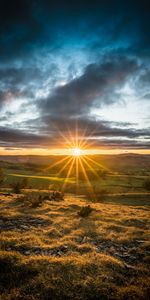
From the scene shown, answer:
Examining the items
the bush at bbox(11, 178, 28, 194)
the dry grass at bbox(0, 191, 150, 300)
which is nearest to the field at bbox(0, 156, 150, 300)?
the dry grass at bbox(0, 191, 150, 300)

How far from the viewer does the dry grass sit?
7.40 m

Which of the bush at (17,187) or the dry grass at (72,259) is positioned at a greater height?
the dry grass at (72,259)

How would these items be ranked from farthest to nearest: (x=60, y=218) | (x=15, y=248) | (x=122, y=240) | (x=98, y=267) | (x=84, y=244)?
(x=60, y=218)
(x=122, y=240)
(x=84, y=244)
(x=15, y=248)
(x=98, y=267)

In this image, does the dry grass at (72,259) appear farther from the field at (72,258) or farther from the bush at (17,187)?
the bush at (17,187)

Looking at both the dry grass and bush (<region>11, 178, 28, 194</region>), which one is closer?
the dry grass

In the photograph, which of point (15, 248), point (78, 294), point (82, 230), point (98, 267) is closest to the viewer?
point (78, 294)

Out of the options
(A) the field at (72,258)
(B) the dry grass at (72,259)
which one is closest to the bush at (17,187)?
(A) the field at (72,258)

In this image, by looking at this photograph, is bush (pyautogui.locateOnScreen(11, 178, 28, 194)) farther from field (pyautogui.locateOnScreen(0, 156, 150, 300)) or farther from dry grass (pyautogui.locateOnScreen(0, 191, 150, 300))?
dry grass (pyautogui.locateOnScreen(0, 191, 150, 300))

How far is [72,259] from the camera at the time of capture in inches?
375

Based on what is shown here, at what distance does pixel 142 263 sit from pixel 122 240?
2952mm

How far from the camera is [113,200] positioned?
36906 millimetres

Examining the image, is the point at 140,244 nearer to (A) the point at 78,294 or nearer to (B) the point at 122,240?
(B) the point at 122,240

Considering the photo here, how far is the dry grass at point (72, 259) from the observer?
7402mm

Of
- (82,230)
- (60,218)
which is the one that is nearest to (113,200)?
(60,218)
